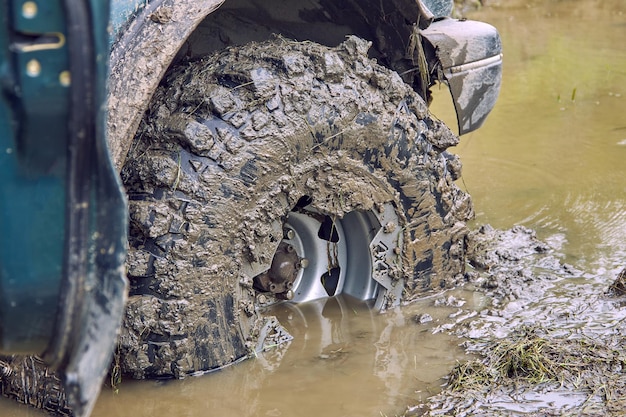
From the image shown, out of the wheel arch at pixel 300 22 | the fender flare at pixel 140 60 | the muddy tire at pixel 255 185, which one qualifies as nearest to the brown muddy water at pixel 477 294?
the muddy tire at pixel 255 185

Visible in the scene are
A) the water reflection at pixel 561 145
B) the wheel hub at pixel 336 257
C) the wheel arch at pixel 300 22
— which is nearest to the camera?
the wheel arch at pixel 300 22

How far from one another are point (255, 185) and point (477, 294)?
3.83 ft

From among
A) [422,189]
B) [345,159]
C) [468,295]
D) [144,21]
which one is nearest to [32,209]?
[144,21]

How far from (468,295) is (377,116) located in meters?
0.88

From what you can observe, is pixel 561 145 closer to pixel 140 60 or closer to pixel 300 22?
pixel 300 22

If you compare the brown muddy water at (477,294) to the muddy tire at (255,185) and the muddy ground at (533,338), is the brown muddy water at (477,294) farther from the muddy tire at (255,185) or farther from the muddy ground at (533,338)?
the muddy tire at (255,185)

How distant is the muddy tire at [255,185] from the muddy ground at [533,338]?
1.33 feet

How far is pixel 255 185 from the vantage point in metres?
2.78

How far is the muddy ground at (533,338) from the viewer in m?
2.67

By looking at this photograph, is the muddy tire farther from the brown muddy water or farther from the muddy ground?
the muddy ground

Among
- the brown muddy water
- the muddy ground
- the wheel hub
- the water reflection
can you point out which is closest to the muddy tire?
the wheel hub

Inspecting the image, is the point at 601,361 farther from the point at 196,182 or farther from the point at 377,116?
the point at 196,182

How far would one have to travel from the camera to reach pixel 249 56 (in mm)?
2891

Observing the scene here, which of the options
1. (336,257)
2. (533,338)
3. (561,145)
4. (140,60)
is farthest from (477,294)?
(561,145)
